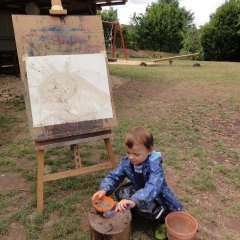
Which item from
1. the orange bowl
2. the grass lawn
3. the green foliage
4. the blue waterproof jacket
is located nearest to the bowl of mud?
the blue waterproof jacket

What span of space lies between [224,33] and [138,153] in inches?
707

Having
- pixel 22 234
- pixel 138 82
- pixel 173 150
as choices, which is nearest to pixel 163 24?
pixel 138 82

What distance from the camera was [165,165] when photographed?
13.1 feet

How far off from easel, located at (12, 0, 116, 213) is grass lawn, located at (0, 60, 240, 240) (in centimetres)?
32

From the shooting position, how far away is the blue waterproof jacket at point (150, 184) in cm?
245

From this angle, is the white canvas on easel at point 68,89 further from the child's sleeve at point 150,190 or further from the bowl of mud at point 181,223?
the bowl of mud at point 181,223

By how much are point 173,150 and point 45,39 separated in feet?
7.62

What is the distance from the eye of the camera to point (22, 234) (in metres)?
2.78

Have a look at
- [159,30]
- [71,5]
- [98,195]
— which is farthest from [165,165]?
[159,30]

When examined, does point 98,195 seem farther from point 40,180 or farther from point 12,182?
point 12,182

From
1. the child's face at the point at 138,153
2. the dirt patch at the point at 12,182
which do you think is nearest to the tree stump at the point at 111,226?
the child's face at the point at 138,153

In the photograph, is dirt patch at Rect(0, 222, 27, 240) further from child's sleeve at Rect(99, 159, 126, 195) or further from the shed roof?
the shed roof

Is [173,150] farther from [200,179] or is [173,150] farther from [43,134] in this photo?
[43,134]

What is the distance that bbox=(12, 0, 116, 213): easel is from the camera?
2.88 meters
